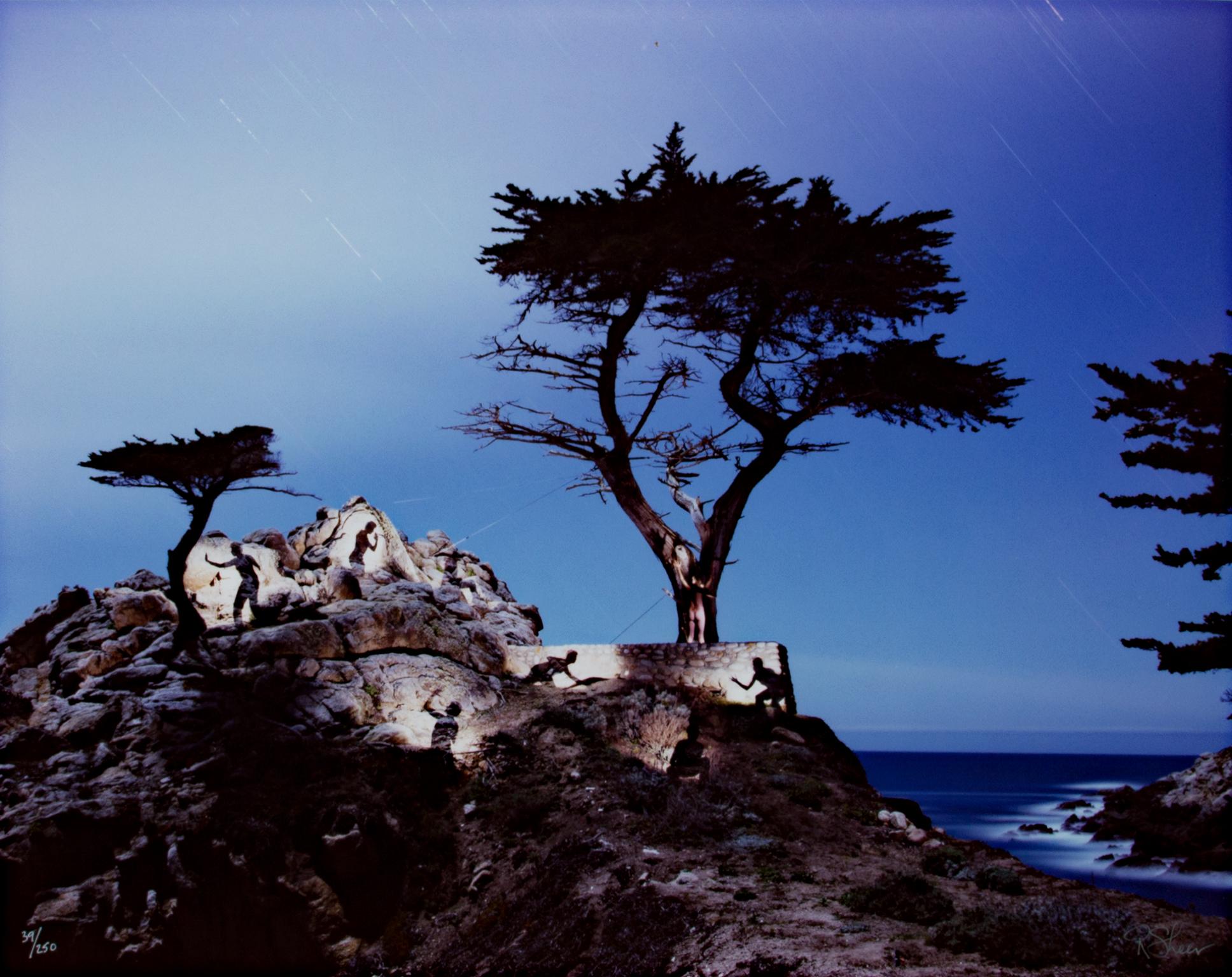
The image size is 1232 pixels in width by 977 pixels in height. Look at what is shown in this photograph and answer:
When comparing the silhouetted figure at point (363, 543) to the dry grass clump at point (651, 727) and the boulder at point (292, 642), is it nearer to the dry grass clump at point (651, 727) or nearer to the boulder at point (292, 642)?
the boulder at point (292, 642)

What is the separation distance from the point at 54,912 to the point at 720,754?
10321 millimetres

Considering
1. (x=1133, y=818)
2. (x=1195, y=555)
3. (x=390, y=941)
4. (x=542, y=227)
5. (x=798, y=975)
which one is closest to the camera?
(x=798, y=975)

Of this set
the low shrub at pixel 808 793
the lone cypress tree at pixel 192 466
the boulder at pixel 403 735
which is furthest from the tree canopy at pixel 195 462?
the low shrub at pixel 808 793

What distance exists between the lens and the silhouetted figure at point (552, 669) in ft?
59.9

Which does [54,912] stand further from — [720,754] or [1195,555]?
[1195,555]

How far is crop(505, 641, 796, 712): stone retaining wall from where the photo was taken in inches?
671

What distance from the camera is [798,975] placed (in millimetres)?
8109

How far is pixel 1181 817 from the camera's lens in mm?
13891

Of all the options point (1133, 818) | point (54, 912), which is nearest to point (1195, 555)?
point (1133, 818)

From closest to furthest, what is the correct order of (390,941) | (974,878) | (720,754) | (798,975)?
(798,975) < (974,878) < (390,941) < (720,754)
